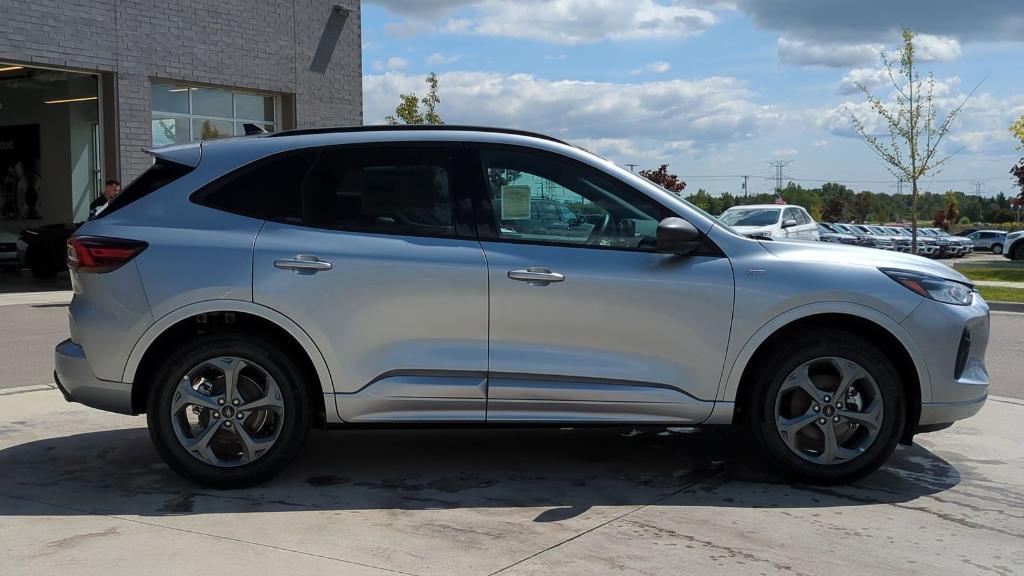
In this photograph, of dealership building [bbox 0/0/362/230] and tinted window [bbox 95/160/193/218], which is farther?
dealership building [bbox 0/0/362/230]

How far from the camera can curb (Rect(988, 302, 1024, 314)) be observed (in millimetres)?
16250

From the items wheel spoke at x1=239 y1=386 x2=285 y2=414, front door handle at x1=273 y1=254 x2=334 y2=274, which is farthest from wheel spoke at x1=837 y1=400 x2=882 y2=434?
wheel spoke at x1=239 y1=386 x2=285 y2=414

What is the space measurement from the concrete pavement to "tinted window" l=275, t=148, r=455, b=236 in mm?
1369

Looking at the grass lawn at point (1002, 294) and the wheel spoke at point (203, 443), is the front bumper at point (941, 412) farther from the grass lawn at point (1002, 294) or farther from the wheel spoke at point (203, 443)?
the grass lawn at point (1002, 294)

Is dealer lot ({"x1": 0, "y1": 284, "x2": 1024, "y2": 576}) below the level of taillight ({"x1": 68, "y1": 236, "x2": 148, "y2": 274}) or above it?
below

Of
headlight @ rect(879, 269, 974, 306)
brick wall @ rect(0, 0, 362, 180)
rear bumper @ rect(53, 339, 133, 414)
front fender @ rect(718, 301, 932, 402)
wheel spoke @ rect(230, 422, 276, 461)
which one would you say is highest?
brick wall @ rect(0, 0, 362, 180)

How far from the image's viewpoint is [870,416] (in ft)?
16.9

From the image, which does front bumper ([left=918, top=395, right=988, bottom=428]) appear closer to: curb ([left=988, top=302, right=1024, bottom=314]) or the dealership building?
curb ([left=988, top=302, right=1024, bottom=314])

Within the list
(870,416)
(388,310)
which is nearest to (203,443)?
(388,310)

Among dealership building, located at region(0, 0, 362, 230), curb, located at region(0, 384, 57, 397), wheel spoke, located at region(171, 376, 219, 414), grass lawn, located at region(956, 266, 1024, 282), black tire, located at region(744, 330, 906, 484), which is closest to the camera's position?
wheel spoke, located at region(171, 376, 219, 414)

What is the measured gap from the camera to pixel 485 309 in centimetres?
502

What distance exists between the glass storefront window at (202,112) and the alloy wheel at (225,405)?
1636cm

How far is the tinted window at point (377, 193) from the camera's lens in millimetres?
5184

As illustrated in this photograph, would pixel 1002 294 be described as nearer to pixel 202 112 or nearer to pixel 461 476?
pixel 461 476
